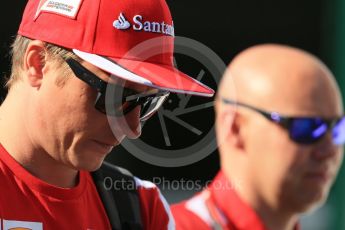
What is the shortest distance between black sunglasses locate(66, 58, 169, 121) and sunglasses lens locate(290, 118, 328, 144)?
598mm

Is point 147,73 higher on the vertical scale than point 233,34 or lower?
higher

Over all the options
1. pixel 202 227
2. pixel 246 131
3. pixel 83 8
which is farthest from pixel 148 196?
pixel 83 8

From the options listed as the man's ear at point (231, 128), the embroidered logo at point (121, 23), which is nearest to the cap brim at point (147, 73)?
the embroidered logo at point (121, 23)

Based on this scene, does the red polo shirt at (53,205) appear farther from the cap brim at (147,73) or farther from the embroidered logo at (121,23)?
the embroidered logo at (121,23)

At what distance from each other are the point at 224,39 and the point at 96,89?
4570mm

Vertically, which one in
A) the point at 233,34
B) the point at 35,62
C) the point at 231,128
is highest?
the point at 35,62

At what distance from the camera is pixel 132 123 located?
2504mm

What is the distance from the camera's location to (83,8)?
8.00 ft

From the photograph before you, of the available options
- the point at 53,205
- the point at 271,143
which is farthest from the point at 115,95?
the point at 271,143

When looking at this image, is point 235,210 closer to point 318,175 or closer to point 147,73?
point 318,175

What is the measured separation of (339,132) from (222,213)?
539 mm

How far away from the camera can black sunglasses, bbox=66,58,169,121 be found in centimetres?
240

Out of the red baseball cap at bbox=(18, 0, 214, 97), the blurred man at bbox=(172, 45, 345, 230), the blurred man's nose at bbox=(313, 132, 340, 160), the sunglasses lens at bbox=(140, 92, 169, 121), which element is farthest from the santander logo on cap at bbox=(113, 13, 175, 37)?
the blurred man's nose at bbox=(313, 132, 340, 160)

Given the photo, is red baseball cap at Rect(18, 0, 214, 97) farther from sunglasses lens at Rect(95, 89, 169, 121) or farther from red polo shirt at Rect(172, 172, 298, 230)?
red polo shirt at Rect(172, 172, 298, 230)
